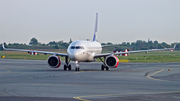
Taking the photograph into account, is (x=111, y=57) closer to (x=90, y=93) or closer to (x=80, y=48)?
(x=80, y=48)

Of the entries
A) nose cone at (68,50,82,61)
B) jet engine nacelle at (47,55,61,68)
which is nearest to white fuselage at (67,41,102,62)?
nose cone at (68,50,82,61)

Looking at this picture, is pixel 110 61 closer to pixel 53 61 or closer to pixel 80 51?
pixel 80 51

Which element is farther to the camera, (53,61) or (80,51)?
(53,61)

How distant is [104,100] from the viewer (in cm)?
1404

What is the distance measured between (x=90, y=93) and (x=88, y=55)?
23.0m

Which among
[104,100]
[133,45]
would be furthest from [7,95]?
[133,45]

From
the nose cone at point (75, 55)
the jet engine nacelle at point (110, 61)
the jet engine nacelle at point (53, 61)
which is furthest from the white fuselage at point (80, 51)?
the jet engine nacelle at point (53, 61)

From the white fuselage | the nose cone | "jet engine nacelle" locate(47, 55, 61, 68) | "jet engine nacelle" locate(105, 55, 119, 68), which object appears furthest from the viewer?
"jet engine nacelle" locate(47, 55, 61, 68)

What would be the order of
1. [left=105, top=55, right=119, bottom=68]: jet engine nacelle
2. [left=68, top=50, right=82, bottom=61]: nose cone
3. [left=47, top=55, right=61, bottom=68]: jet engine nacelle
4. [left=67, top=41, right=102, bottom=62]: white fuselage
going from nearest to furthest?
[left=68, top=50, right=82, bottom=61]: nose cone → [left=67, top=41, right=102, bottom=62]: white fuselage → [left=105, top=55, right=119, bottom=68]: jet engine nacelle → [left=47, top=55, right=61, bottom=68]: jet engine nacelle

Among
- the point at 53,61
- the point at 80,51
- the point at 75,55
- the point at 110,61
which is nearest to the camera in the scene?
the point at 75,55

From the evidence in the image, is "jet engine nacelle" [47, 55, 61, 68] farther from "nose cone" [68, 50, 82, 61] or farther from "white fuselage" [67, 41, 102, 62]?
"nose cone" [68, 50, 82, 61]

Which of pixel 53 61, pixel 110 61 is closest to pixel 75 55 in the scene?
pixel 53 61

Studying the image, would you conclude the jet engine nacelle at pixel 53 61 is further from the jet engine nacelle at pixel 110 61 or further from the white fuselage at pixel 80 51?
the jet engine nacelle at pixel 110 61

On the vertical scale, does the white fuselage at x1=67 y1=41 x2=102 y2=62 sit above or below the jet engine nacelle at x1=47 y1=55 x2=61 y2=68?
above
